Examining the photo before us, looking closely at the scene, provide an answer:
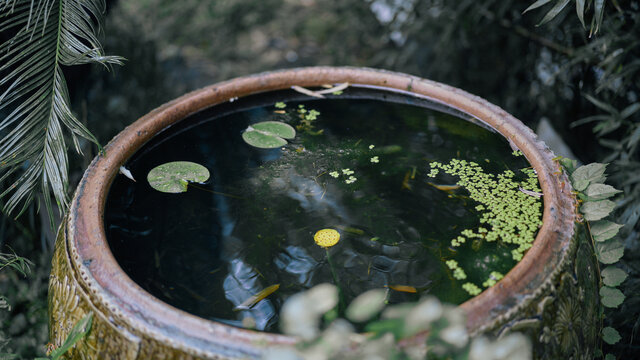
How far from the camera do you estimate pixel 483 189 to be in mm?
1422

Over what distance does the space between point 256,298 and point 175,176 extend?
50cm

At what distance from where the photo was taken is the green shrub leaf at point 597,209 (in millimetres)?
1239

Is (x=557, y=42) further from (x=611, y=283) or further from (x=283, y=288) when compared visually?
(x=283, y=288)

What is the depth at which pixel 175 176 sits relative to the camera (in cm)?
150

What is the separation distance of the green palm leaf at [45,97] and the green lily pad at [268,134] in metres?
0.44

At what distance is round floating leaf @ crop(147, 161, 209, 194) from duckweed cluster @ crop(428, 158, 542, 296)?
0.66 meters

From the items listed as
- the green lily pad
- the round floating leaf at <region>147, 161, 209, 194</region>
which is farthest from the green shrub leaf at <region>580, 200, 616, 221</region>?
the round floating leaf at <region>147, 161, 209, 194</region>

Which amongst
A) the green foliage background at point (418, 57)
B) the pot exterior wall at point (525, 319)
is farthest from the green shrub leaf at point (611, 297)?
the green foliage background at point (418, 57)

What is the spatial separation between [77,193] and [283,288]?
535 mm

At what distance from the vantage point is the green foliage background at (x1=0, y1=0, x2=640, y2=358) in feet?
6.28

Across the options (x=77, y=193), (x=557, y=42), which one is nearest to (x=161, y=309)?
(x=77, y=193)

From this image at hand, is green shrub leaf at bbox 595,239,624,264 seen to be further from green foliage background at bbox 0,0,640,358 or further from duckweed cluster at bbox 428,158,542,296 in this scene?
green foliage background at bbox 0,0,640,358

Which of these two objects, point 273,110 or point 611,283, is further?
point 273,110

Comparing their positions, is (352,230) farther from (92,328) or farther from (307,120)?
(92,328)
